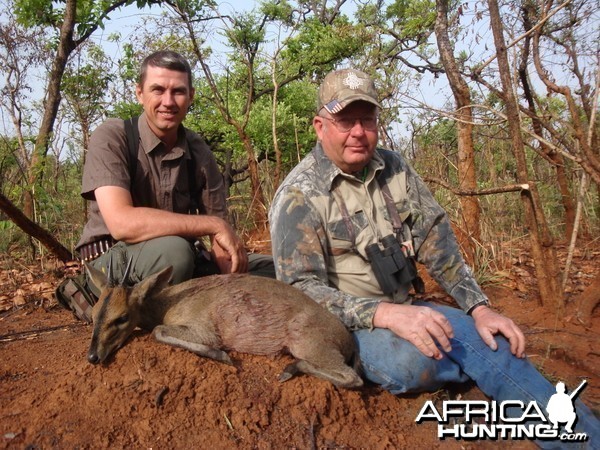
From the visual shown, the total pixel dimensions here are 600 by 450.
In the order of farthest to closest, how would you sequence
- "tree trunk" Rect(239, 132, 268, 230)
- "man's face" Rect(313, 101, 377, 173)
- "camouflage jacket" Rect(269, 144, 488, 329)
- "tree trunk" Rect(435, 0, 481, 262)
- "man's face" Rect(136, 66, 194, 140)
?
1. "tree trunk" Rect(239, 132, 268, 230)
2. "tree trunk" Rect(435, 0, 481, 262)
3. "man's face" Rect(136, 66, 194, 140)
4. "man's face" Rect(313, 101, 377, 173)
5. "camouflage jacket" Rect(269, 144, 488, 329)

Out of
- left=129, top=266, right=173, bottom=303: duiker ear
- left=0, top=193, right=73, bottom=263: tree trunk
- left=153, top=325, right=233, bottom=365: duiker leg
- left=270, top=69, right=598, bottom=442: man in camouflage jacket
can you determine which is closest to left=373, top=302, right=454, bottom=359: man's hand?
left=270, top=69, right=598, bottom=442: man in camouflage jacket

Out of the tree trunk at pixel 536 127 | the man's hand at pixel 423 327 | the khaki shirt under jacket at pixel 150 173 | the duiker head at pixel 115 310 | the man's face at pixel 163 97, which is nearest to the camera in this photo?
the man's hand at pixel 423 327

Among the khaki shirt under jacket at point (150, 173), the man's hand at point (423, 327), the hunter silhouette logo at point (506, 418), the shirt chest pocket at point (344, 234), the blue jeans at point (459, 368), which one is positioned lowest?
the hunter silhouette logo at point (506, 418)

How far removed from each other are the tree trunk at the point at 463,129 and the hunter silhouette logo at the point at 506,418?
111 inches

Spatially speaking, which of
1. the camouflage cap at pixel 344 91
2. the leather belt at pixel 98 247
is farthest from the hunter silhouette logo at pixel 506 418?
the leather belt at pixel 98 247

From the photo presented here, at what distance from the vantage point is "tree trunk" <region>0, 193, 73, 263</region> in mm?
5492

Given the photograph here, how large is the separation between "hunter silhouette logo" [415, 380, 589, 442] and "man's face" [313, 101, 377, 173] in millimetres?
1877

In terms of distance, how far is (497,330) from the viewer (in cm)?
385

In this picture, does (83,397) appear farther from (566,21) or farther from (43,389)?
(566,21)

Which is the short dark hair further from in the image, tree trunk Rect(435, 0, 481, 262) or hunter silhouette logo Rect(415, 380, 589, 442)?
hunter silhouette logo Rect(415, 380, 589, 442)

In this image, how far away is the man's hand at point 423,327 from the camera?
11.4 ft

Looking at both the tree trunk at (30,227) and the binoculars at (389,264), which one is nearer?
the binoculars at (389,264)

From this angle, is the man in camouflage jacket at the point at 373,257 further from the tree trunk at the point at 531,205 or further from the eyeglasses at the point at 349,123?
the tree trunk at the point at 531,205

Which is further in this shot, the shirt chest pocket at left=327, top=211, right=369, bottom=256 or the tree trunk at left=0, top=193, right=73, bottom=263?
the tree trunk at left=0, top=193, right=73, bottom=263
